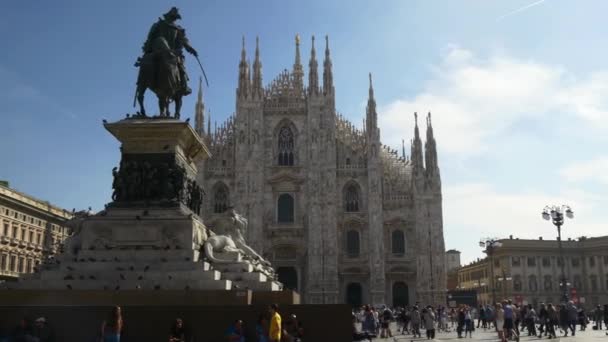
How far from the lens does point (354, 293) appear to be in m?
45.3

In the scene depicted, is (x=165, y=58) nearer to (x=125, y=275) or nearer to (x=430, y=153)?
(x=125, y=275)

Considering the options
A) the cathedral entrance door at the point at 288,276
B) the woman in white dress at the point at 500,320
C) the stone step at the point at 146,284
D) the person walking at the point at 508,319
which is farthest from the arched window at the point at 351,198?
the stone step at the point at 146,284

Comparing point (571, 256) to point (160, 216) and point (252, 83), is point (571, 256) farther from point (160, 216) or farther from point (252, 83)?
point (160, 216)

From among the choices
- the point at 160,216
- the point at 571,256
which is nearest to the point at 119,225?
the point at 160,216

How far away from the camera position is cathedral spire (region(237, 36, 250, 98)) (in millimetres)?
47312

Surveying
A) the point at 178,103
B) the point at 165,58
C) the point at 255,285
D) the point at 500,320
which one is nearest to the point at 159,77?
the point at 165,58

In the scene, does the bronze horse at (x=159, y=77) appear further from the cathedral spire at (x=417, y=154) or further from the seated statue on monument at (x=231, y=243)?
the cathedral spire at (x=417, y=154)

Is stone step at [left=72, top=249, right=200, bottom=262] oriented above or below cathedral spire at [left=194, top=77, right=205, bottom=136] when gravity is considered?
below

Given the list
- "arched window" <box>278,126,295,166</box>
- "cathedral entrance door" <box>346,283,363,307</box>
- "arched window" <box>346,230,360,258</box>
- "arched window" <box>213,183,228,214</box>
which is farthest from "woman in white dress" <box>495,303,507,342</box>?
"arched window" <box>213,183,228,214</box>

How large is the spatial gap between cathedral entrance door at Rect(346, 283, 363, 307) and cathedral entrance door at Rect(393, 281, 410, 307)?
9.08 ft

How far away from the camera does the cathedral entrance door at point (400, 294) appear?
4531 centimetres

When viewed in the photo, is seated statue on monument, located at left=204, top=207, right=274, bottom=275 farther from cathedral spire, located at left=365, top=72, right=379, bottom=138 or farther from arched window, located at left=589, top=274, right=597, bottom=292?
arched window, located at left=589, top=274, right=597, bottom=292

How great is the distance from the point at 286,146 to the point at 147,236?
37.0 meters

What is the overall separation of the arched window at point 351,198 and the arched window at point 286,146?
513 cm
